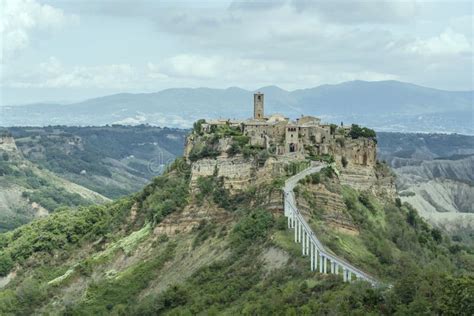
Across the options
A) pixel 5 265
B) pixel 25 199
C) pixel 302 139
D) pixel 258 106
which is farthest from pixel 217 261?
pixel 25 199

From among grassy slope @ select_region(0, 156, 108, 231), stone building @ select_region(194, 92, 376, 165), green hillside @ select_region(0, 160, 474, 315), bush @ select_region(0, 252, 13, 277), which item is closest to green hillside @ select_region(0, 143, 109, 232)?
grassy slope @ select_region(0, 156, 108, 231)

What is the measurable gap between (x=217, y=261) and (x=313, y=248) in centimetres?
1159

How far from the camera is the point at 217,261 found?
66.8 m

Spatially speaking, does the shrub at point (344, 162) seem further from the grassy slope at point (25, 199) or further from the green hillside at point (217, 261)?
the grassy slope at point (25, 199)

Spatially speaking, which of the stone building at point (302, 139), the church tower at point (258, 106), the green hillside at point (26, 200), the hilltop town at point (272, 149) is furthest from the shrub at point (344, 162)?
the green hillside at point (26, 200)

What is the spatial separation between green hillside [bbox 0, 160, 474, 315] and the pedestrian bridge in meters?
0.69

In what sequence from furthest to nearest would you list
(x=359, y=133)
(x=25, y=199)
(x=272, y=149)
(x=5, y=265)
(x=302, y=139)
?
1. (x=25, y=199)
2. (x=5, y=265)
3. (x=359, y=133)
4. (x=302, y=139)
5. (x=272, y=149)

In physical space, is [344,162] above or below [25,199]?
above

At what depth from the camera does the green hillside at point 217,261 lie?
48.3 meters

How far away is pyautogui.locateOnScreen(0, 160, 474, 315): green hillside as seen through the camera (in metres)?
48.3

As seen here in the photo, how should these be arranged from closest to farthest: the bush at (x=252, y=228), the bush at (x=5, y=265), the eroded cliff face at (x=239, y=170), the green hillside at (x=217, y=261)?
1. the green hillside at (x=217, y=261)
2. the bush at (x=252, y=228)
3. the eroded cliff face at (x=239, y=170)
4. the bush at (x=5, y=265)

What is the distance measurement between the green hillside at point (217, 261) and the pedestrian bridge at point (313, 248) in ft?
2.26

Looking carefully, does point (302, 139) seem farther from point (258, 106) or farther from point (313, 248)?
point (313, 248)

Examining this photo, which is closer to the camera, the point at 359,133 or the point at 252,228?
the point at 252,228
